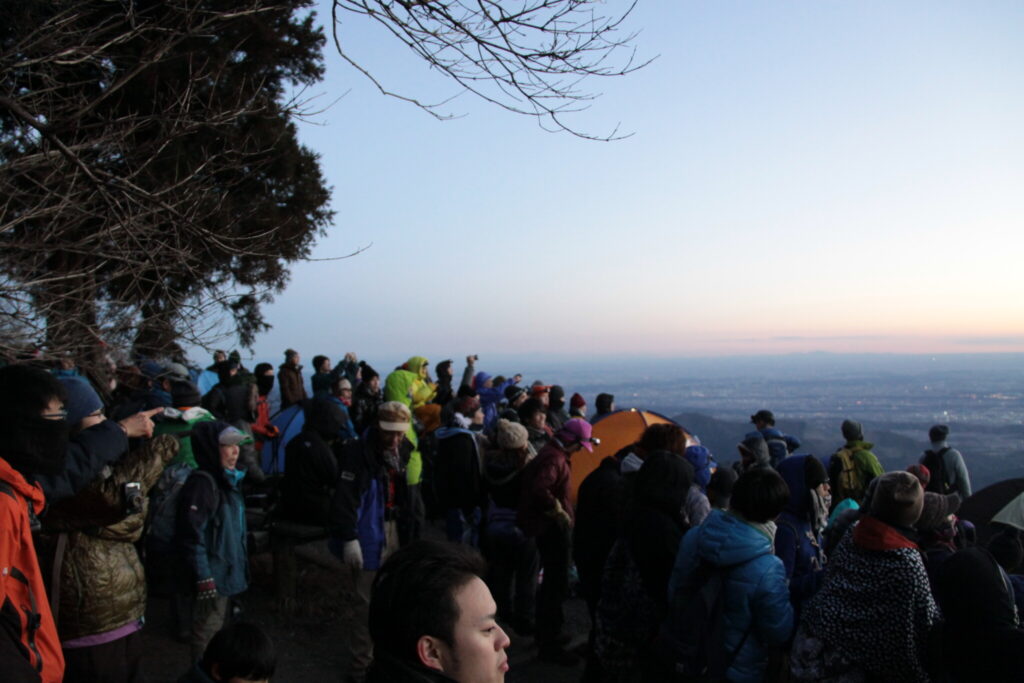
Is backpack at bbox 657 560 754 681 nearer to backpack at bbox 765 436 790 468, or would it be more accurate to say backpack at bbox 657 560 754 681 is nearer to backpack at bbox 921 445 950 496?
backpack at bbox 765 436 790 468

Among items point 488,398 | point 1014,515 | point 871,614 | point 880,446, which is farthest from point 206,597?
point 880,446

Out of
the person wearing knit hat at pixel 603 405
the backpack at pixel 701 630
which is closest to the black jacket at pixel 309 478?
the backpack at pixel 701 630

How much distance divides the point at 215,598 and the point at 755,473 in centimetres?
387

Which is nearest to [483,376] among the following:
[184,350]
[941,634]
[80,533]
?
[184,350]

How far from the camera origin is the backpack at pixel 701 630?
3.69 meters

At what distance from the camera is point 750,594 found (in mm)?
3631

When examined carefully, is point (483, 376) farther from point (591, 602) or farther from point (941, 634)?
point (941, 634)

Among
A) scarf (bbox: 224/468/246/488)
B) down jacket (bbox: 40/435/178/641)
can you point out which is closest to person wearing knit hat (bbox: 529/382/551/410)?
scarf (bbox: 224/468/246/488)

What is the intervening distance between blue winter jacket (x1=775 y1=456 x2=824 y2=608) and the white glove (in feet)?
10.1

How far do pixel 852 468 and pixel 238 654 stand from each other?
6.76 metres

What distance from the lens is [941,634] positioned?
3260mm

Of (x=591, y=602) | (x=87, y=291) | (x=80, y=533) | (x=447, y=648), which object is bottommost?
(x=591, y=602)

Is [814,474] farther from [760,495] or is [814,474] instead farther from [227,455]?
[227,455]

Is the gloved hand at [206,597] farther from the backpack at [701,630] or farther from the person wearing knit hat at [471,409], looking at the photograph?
the person wearing knit hat at [471,409]
